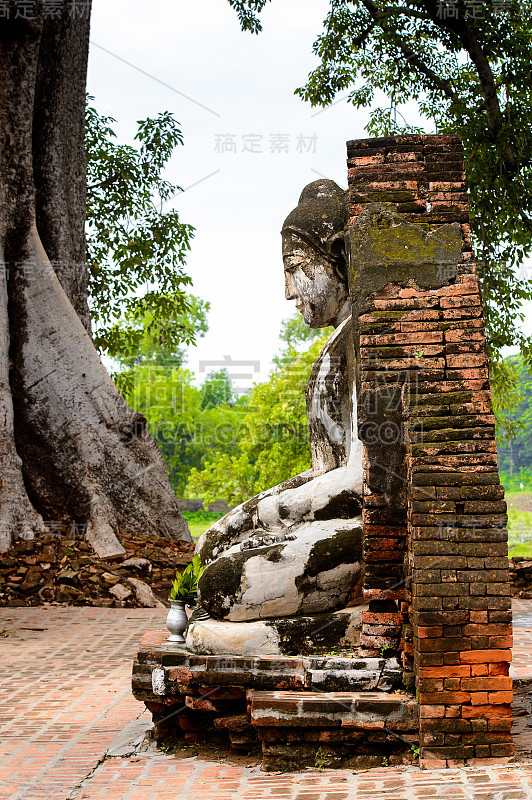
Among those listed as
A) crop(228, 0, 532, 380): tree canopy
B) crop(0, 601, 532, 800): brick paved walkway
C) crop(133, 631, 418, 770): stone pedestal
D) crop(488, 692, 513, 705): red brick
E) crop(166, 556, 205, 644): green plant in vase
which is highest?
crop(228, 0, 532, 380): tree canopy

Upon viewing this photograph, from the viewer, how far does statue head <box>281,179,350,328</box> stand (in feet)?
14.2

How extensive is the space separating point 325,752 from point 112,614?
5396 mm

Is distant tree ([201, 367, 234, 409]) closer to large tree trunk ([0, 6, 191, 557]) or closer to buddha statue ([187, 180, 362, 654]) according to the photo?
large tree trunk ([0, 6, 191, 557])

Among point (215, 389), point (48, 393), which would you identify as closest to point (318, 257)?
point (48, 393)

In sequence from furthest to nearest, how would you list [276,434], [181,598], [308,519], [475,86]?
[276,434], [475,86], [181,598], [308,519]

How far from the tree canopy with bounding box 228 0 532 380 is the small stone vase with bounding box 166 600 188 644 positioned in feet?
20.9

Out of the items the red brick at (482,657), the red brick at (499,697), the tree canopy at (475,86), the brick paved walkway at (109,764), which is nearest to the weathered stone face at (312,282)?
the red brick at (482,657)

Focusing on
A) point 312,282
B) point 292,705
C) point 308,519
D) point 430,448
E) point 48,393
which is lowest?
point 292,705

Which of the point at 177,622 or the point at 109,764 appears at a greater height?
the point at 177,622

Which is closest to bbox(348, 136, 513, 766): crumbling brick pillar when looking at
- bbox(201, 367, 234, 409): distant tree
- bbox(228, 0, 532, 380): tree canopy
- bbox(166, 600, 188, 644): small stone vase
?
bbox(166, 600, 188, 644): small stone vase

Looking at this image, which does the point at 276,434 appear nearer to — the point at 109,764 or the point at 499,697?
the point at 109,764

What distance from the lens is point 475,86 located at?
980 cm

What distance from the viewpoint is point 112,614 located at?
8.46 metres

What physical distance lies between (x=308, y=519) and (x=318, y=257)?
132cm
